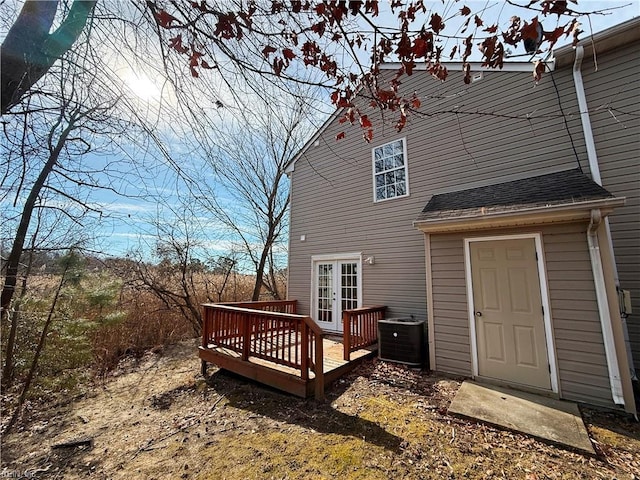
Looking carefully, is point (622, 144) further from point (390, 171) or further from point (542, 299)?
point (390, 171)

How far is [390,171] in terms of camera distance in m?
7.22

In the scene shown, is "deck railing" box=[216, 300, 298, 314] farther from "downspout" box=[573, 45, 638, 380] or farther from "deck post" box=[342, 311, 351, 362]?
"downspout" box=[573, 45, 638, 380]

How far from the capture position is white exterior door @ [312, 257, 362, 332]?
7469 mm

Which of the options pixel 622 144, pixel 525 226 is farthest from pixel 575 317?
pixel 622 144

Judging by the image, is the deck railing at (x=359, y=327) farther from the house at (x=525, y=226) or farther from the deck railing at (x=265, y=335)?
the deck railing at (x=265, y=335)

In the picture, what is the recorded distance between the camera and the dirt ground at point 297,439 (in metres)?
2.77

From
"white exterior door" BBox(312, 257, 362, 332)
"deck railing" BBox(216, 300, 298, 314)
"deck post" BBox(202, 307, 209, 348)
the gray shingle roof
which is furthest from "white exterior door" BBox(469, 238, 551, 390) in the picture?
"deck post" BBox(202, 307, 209, 348)

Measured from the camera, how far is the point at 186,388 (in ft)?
16.9

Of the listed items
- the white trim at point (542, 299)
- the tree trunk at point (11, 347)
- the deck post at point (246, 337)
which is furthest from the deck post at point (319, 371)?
the tree trunk at point (11, 347)

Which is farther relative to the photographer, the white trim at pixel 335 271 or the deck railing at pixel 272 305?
the white trim at pixel 335 271

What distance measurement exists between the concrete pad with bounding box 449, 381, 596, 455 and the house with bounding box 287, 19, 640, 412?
0.34 metres

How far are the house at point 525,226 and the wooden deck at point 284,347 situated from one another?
132cm

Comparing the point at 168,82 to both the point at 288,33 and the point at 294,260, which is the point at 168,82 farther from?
the point at 294,260

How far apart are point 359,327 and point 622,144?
540 cm
